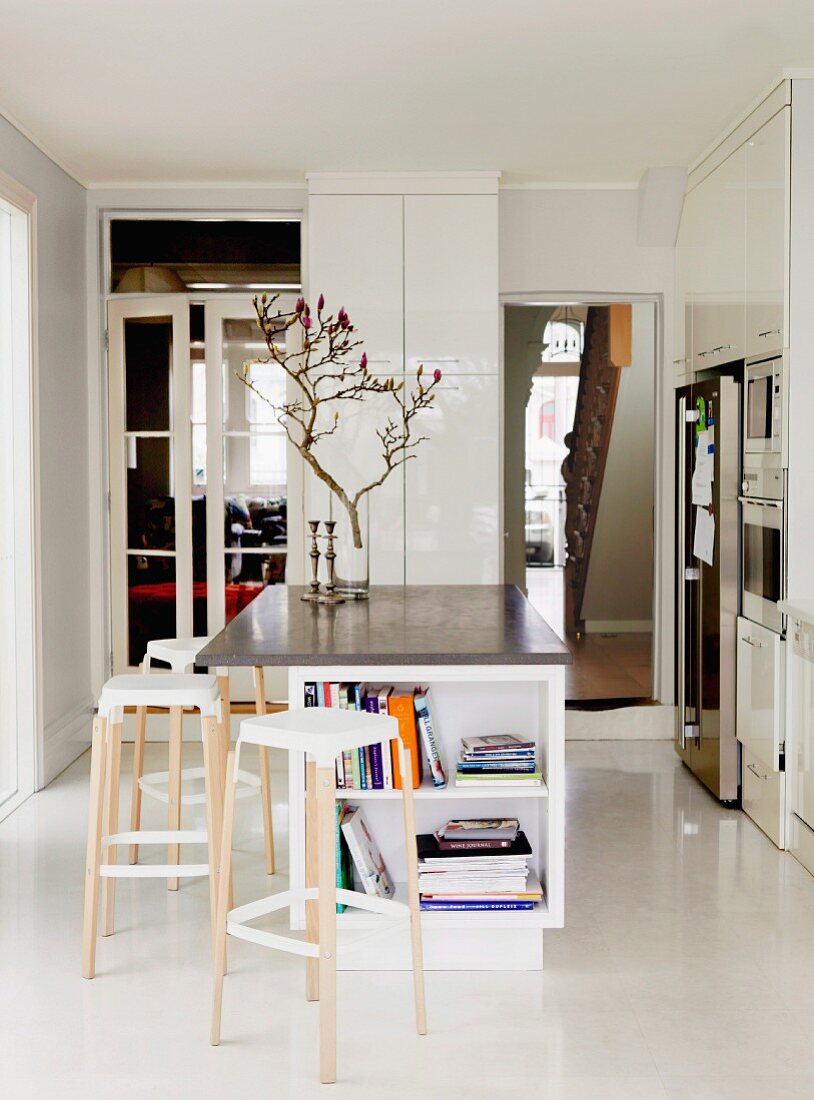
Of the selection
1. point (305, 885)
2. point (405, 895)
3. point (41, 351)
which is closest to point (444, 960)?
point (405, 895)

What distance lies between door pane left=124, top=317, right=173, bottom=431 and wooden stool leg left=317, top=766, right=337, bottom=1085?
379 cm

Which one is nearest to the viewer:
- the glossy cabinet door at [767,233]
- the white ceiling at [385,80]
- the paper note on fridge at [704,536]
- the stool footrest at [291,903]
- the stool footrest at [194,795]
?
the stool footrest at [291,903]

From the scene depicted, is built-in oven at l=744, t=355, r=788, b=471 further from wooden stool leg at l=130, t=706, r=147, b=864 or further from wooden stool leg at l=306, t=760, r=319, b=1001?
wooden stool leg at l=130, t=706, r=147, b=864

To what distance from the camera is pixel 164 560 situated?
615 centimetres

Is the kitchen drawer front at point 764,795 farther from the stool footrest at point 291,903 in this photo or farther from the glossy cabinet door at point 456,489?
the stool footrest at point 291,903

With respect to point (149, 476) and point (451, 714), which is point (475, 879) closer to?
point (451, 714)

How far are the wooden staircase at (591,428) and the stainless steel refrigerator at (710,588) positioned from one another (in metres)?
0.84

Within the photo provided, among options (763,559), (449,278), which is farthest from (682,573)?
(449,278)

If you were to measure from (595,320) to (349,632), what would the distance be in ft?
10.9

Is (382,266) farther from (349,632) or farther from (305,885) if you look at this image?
(305,885)

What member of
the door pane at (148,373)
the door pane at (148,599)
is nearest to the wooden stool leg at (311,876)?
the door pane at (148,599)

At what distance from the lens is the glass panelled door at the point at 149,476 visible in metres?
6.06

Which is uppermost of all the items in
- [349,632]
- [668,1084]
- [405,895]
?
[349,632]

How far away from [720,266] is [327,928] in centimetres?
350
